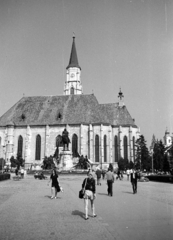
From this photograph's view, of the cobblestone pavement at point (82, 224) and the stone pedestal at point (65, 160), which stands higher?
the stone pedestal at point (65, 160)

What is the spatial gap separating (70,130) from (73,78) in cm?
Answer: 3233

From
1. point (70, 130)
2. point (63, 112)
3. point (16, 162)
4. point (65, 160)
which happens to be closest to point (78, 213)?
point (65, 160)

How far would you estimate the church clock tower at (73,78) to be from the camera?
88.3m

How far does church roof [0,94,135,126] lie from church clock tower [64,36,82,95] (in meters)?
19.6

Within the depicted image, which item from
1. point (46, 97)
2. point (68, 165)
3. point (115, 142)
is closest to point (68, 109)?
point (46, 97)

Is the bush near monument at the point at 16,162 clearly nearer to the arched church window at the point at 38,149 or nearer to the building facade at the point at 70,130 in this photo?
the building facade at the point at 70,130

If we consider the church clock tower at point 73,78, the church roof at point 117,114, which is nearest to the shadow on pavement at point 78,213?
the church roof at point 117,114

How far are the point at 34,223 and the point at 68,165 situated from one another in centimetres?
3565

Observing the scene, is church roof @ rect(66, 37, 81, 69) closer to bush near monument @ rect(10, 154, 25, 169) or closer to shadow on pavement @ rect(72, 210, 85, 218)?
bush near monument @ rect(10, 154, 25, 169)

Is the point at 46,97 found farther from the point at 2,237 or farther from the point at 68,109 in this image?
the point at 2,237

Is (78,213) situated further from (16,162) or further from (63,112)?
(63,112)

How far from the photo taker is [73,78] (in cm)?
8950

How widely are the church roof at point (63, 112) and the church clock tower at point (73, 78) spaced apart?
64.3 ft

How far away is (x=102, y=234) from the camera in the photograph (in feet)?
20.2
